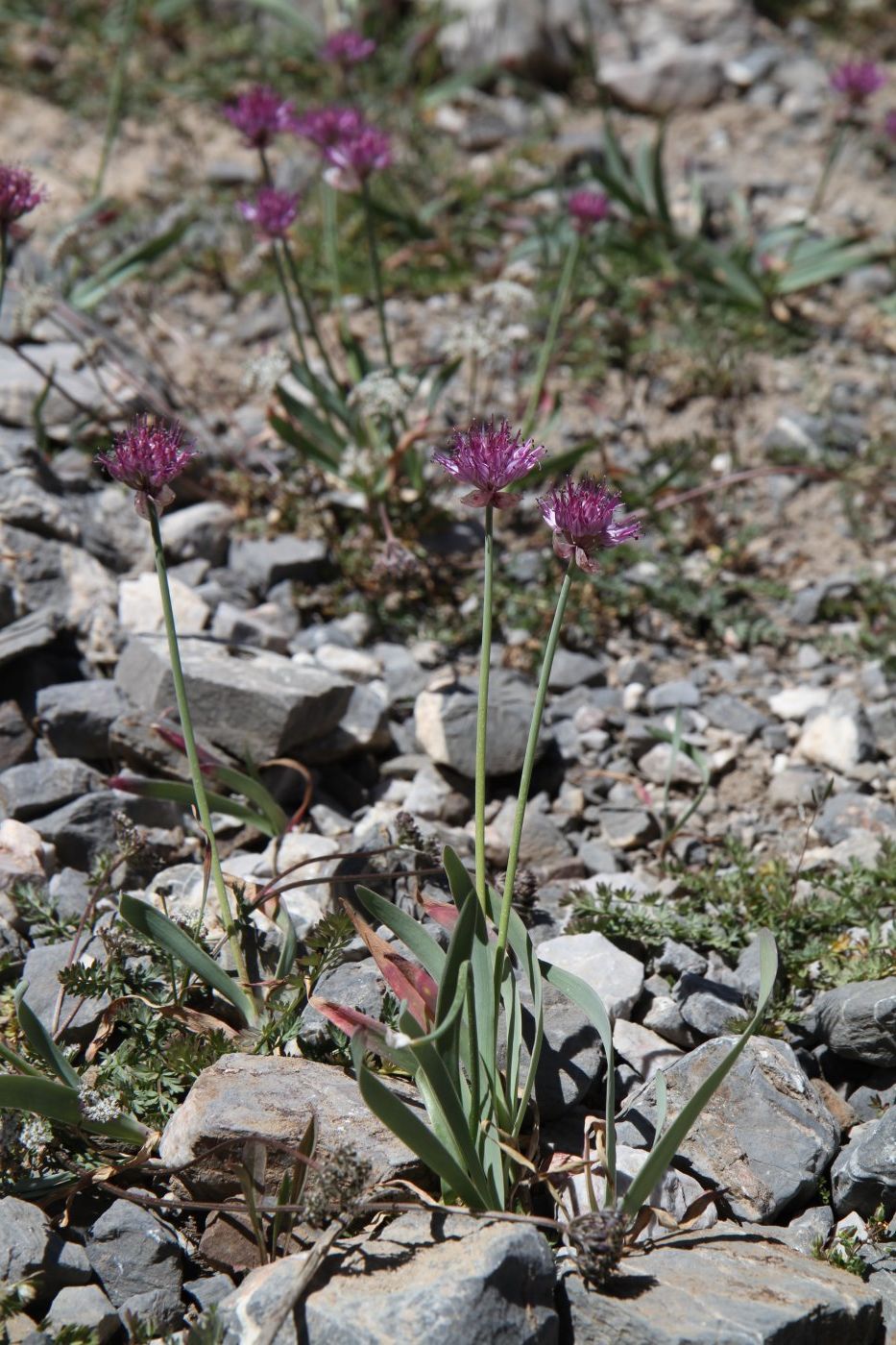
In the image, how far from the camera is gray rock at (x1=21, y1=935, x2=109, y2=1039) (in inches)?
114

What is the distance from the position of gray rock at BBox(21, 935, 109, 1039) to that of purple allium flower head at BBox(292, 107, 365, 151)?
3.04 meters

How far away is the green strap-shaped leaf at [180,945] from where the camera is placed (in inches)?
106

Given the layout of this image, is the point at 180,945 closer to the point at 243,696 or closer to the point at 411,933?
the point at 411,933

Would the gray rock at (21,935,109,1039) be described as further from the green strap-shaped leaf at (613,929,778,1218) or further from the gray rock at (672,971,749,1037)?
the gray rock at (672,971,749,1037)

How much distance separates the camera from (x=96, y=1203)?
265cm

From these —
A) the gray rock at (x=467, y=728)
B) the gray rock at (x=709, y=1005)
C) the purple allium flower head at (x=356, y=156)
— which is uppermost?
the purple allium flower head at (x=356, y=156)

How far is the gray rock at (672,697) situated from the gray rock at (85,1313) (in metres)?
2.65

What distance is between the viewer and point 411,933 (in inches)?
104

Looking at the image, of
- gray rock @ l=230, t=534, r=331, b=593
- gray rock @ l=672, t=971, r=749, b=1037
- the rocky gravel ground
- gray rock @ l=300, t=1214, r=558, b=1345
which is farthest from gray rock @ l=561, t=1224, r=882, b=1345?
gray rock @ l=230, t=534, r=331, b=593

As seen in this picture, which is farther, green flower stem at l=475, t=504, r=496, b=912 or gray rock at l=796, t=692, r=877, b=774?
gray rock at l=796, t=692, r=877, b=774

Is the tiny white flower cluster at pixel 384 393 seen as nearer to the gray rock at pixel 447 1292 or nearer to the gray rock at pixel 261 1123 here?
the gray rock at pixel 261 1123

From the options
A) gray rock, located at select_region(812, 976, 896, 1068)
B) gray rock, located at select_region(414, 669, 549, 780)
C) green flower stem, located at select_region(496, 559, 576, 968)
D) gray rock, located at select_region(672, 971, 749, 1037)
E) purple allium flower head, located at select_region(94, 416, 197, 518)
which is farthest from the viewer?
gray rock, located at select_region(414, 669, 549, 780)

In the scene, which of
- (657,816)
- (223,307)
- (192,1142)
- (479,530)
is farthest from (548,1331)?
(223,307)

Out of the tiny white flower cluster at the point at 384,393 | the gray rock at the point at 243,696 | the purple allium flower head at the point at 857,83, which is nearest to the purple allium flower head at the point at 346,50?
the tiny white flower cluster at the point at 384,393
